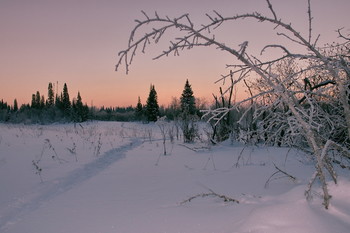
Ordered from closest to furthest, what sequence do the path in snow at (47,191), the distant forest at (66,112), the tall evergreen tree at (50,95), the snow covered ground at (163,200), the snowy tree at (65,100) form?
the snow covered ground at (163,200) → the path in snow at (47,191) → the distant forest at (66,112) → the snowy tree at (65,100) → the tall evergreen tree at (50,95)

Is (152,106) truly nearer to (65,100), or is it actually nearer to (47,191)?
(65,100)

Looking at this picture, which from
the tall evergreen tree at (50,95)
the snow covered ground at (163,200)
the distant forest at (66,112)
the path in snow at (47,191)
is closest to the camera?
the snow covered ground at (163,200)

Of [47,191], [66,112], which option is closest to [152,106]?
[66,112]

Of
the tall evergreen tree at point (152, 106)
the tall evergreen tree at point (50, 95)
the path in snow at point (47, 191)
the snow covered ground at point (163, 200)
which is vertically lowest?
the path in snow at point (47, 191)

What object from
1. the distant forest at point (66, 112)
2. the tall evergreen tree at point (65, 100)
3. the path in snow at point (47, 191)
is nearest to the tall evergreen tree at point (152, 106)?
the distant forest at point (66, 112)

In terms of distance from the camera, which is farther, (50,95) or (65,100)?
(50,95)

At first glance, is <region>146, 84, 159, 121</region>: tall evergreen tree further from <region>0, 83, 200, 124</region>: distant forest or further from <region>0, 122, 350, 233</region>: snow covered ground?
<region>0, 122, 350, 233</region>: snow covered ground

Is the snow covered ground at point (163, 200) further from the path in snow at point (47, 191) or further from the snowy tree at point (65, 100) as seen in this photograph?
A: the snowy tree at point (65, 100)

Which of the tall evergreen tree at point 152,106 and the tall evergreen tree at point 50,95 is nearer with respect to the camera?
the tall evergreen tree at point 152,106

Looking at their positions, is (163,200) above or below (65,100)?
below

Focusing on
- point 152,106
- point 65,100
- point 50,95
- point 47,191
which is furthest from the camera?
point 50,95

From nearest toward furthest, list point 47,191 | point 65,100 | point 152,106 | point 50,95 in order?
point 47,191 → point 152,106 → point 65,100 → point 50,95

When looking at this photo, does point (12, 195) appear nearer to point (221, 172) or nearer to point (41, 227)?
point (41, 227)

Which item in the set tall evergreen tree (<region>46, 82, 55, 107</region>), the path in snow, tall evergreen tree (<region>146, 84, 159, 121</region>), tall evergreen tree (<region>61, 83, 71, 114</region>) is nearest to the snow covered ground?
the path in snow
